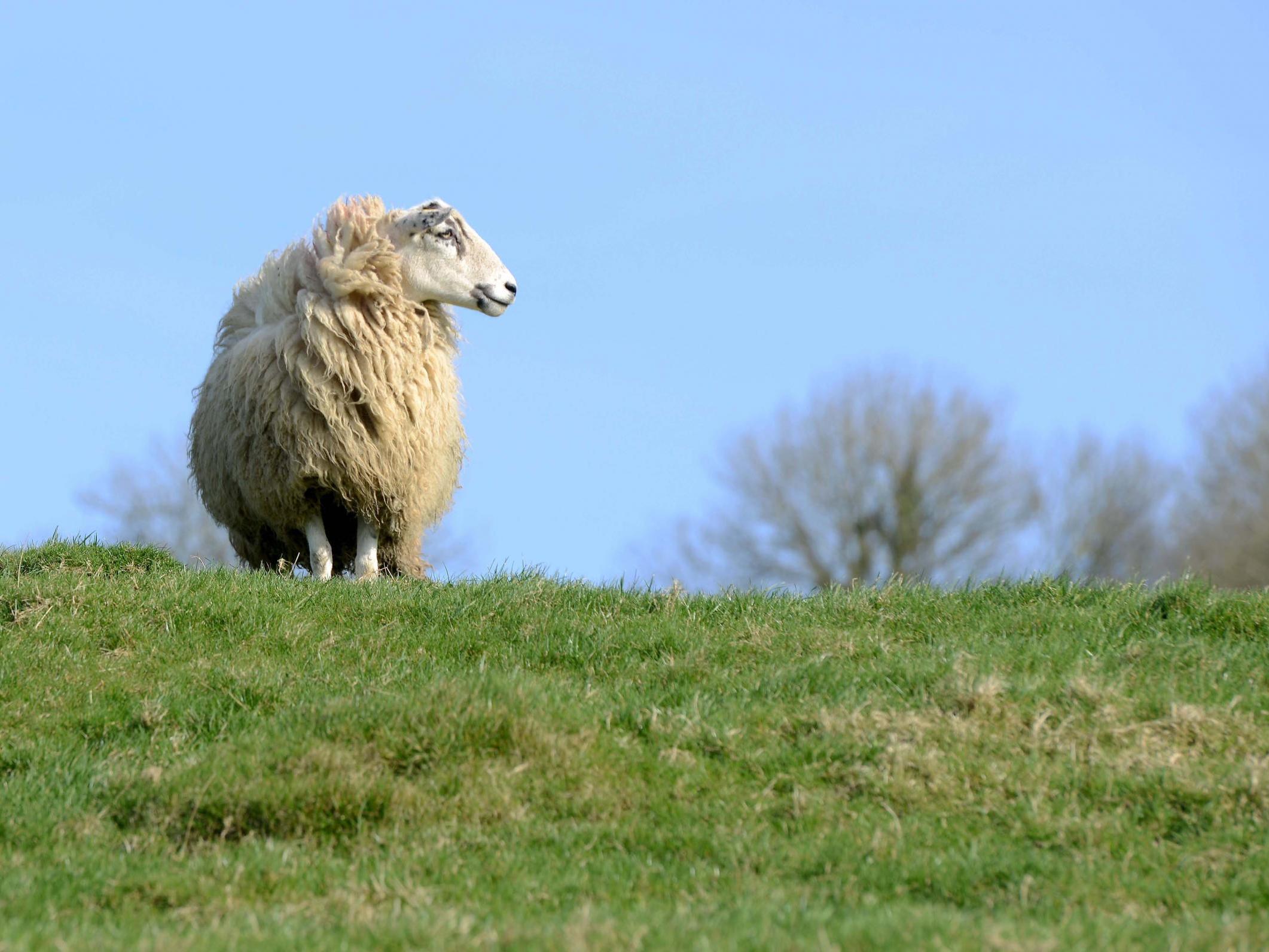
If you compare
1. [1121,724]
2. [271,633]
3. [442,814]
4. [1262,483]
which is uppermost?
[1262,483]

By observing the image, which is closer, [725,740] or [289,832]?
[289,832]

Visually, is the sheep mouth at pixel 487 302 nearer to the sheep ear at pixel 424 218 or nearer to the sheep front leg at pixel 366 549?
the sheep ear at pixel 424 218

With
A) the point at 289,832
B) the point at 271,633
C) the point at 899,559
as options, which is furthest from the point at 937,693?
the point at 899,559

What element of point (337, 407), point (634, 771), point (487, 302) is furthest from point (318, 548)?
point (634, 771)

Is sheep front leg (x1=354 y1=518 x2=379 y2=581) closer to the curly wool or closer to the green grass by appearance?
the curly wool

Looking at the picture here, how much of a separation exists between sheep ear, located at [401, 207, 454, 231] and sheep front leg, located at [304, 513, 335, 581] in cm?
227

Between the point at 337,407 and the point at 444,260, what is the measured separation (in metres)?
1.49

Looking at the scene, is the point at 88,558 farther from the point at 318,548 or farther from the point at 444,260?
the point at 444,260

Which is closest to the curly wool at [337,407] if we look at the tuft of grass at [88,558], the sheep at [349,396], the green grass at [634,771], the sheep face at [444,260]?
the sheep at [349,396]

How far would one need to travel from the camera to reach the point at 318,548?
11125 millimetres

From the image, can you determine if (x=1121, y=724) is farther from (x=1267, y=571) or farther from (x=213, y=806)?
(x=1267, y=571)

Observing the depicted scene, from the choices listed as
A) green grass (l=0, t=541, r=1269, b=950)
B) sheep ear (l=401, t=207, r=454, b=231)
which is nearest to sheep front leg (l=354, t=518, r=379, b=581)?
sheep ear (l=401, t=207, r=454, b=231)

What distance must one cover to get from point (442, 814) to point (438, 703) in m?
0.58

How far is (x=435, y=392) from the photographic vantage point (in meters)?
11.3
